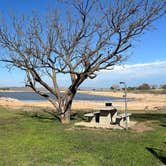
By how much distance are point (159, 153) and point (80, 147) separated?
192cm

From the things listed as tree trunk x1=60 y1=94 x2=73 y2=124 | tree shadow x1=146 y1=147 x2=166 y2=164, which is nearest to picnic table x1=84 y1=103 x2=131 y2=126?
tree trunk x1=60 y1=94 x2=73 y2=124

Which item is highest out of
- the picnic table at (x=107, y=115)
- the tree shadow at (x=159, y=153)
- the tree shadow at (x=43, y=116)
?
the picnic table at (x=107, y=115)

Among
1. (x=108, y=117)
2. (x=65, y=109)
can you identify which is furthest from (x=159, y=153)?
(x=65, y=109)

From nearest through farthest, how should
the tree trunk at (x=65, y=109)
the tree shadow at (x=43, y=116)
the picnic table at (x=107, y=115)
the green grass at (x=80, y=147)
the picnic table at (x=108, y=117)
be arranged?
the green grass at (x=80, y=147) → the picnic table at (x=108, y=117) → the picnic table at (x=107, y=115) → the tree trunk at (x=65, y=109) → the tree shadow at (x=43, y=116)

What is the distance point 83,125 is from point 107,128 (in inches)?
42.1

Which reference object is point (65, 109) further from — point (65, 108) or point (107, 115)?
point (107, 115)

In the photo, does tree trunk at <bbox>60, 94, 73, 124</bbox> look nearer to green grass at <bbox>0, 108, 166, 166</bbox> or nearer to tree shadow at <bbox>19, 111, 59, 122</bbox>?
tree shadow at <bbox>19, 111, 59, 122</bbox>

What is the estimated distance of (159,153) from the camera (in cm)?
699

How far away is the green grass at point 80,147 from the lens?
641 centimetres

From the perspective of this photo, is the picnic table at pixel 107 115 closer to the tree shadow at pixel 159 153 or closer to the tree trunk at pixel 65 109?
the tree trunk at pixel 65 109

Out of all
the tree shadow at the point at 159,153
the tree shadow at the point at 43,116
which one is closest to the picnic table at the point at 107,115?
the tree shadow at the point at 43,116

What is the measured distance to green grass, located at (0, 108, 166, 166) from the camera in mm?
6414

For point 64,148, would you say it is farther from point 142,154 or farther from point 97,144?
point 142,154

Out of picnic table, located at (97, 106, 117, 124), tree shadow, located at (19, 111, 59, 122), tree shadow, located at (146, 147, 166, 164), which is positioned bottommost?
tree shadow, located at (146, 147, 166, 164)
